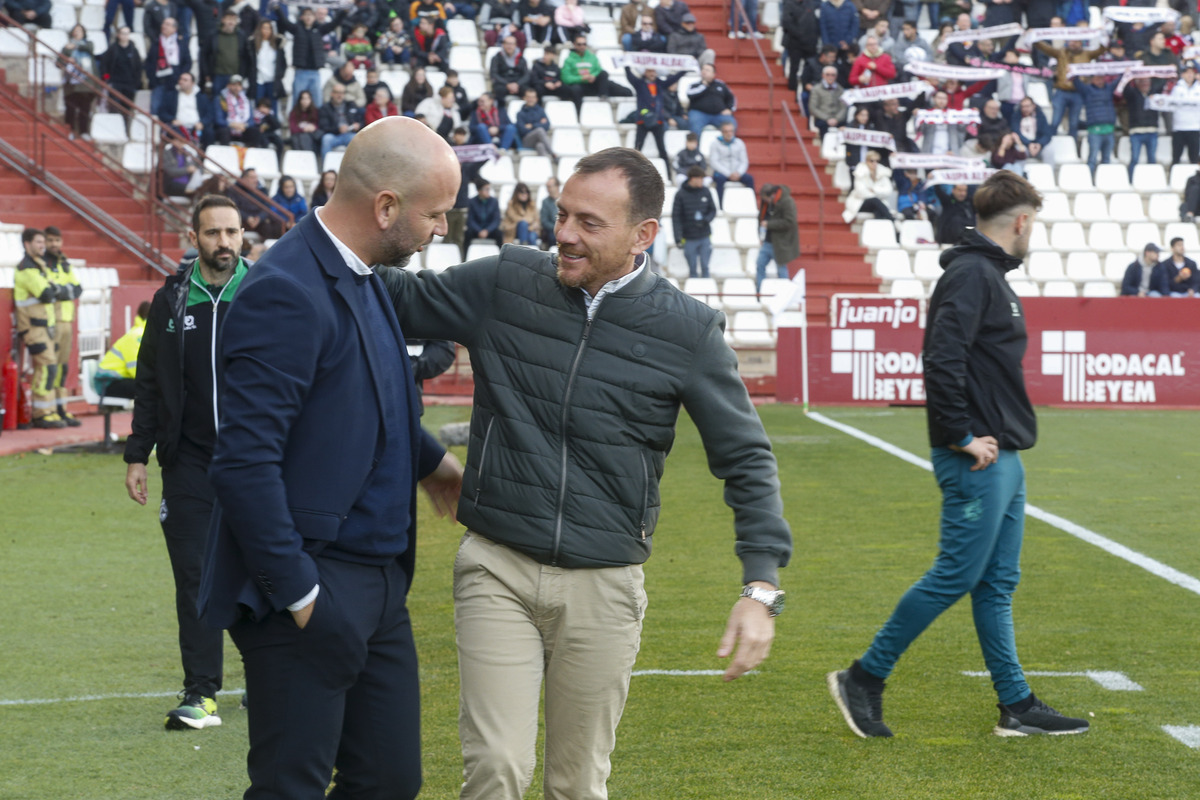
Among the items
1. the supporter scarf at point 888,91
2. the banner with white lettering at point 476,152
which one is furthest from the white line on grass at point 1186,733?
the supporter scarf at point 888,91

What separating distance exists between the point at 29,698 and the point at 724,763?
2.92m

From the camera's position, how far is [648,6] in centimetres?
2788

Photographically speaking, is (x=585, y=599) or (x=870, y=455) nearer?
(x=585, y=599)

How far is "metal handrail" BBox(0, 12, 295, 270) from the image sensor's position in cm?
2197

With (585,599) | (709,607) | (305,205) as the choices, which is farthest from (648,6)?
(585,599)

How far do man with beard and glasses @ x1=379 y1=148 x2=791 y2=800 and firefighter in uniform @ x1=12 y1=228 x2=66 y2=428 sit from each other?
13.6 meters

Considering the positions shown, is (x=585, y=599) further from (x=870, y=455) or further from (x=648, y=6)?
(x=648, y=6)

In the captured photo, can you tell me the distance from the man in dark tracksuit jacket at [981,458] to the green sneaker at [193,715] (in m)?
2.42

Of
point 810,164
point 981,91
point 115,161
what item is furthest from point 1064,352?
point 115,161

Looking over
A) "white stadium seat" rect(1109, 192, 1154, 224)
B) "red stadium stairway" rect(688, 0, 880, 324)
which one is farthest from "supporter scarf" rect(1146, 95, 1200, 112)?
"red stadium stairway" rect(688, 0, 880, 324)

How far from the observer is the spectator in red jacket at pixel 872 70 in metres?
26.2

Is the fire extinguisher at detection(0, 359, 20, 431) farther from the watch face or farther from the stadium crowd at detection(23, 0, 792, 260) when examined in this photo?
the watch face

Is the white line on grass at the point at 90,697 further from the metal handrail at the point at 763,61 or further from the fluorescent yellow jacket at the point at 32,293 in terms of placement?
the metal handrail at the point at 763,61

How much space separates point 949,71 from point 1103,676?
21.5 metres
